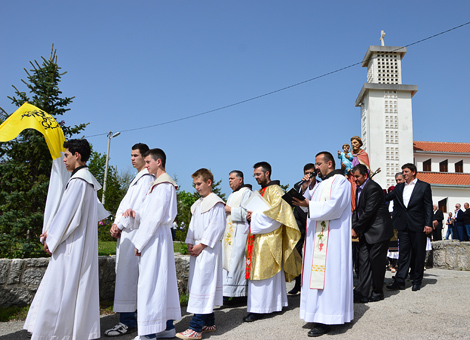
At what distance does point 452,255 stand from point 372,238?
5.21m

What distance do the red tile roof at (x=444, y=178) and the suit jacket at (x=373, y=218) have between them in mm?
24994

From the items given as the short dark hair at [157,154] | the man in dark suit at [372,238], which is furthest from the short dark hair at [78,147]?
the man in dark suit at [372,238]

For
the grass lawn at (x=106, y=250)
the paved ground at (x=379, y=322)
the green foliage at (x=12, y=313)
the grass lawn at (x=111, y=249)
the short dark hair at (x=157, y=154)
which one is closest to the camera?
the paved ground at (x=379, y=322)

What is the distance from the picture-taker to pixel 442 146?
Answer: 3262 cm

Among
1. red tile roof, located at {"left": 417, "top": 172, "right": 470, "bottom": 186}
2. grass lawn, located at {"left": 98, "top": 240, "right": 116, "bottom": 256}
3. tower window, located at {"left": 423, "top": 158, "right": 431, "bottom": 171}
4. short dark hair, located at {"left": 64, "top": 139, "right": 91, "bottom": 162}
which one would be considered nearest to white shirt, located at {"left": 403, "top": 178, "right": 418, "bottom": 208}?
short dark hair, located at {"left": 64, "top": 139, "right": 91, "bottom": 162}

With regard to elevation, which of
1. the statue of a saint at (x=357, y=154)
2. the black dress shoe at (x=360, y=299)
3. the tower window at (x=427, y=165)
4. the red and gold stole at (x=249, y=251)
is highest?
the tower window at (x=427, y=165)

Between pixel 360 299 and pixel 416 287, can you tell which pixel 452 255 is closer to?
pixel 416 287

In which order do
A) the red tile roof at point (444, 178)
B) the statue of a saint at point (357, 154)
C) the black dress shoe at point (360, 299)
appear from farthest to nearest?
the red tile roof at point (444, 178) → the statue of a saint at point (357, 154) → the black dress shoe at point (360, 299)

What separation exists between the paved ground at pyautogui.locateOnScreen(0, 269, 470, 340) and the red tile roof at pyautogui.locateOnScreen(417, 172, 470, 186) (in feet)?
82.2

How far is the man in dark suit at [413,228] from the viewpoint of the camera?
7148 mm

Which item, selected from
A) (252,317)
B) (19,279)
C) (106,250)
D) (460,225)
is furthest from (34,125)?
(460,225)

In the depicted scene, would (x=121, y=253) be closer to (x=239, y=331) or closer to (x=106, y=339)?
(x=106, y=339)

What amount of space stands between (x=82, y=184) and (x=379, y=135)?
82.1 ft

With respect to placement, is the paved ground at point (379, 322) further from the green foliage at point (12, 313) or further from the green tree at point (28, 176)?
the green tree at point (28, 176)
